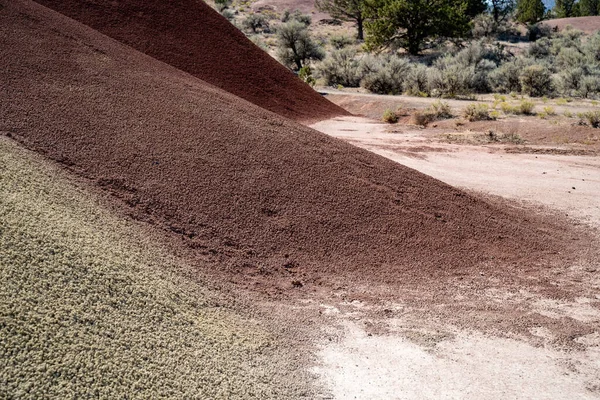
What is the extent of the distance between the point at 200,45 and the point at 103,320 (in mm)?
11694

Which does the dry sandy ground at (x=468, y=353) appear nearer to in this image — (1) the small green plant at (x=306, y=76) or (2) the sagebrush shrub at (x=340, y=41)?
(1) the small green plant at (x=306, y=76)

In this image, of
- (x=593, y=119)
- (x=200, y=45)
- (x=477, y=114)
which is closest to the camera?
(x=593, y=119)

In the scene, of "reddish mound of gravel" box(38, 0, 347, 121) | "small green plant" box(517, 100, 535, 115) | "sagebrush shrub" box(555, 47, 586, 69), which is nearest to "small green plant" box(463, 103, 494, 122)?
"small green plant" box(517, 100, 535, 115)

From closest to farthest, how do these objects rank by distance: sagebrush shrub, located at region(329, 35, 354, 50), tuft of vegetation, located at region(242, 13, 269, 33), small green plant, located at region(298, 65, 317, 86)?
small green plant, located at region(298, 65, 317, 86) < sagebrush shrub, located at region(329, 35, 354, 50) < tuft of vegetation, located at region(242, 13, 269, 33)

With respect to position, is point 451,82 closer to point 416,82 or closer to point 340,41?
point 416,82

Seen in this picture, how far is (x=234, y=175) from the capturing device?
6.24 m

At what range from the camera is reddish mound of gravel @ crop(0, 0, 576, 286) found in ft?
18.6

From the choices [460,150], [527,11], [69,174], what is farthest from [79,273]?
[527,11]

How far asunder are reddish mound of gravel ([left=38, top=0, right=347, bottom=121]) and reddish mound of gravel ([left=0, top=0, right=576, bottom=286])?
5.56 meters

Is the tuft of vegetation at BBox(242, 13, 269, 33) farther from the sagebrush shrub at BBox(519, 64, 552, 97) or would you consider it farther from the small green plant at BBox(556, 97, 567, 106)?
the small green plant at BBox(556, 97, 567, 106)

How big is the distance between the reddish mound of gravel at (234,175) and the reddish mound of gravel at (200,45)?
5.56 metres

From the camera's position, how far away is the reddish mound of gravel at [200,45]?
1330 cm

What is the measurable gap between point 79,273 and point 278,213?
248 cm

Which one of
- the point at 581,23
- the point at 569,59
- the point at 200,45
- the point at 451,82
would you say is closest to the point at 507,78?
the point at 451,82
